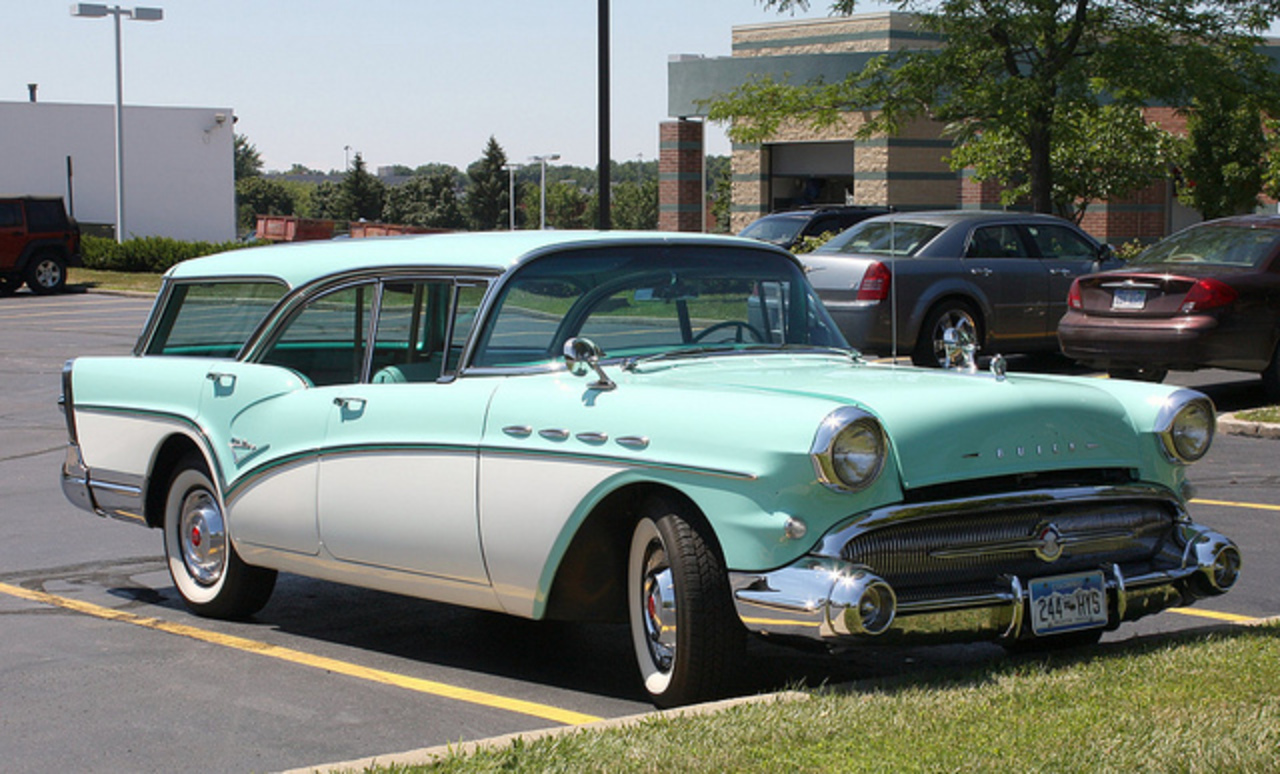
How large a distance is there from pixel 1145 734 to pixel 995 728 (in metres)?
0.40

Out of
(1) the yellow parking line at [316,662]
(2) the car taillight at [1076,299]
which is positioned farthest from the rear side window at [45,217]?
(1) the yellow parking line at [316,662]

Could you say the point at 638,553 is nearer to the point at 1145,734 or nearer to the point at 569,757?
the point at 569,757

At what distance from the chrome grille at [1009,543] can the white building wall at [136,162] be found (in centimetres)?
5721

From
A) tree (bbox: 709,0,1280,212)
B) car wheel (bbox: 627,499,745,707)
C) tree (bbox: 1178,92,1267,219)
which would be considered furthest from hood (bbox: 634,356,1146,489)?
tree (bbox: 1178,92,1267,219)

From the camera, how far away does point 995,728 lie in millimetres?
4402

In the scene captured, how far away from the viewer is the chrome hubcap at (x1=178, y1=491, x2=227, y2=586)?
696 centimetres

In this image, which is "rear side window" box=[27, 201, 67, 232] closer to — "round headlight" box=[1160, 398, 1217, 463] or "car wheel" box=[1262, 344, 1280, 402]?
"car wheel" box=[1262, 344, 1280, 402]

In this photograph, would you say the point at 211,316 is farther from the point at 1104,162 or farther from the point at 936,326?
the point at 1104,162

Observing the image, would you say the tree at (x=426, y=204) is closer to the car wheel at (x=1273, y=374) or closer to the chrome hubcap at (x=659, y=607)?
the car wheel at (x=1273, y=374)

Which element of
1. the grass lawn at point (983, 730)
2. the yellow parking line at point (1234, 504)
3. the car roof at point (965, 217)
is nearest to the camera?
the grass lawn at point (983, 730)

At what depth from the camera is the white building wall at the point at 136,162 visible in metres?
58.4

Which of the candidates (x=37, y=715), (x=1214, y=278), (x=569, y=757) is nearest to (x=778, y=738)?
(x=569, y=757)

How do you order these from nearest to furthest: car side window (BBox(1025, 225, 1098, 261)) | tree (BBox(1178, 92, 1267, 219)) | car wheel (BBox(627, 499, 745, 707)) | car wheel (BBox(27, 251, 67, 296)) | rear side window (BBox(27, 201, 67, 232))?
car wheel (BBox(627, 499, 745, 707))
car side window (BBox(1025, 225, 1098, 261))
tree (BBox(1178, 92, 1267, 219))
rear side window (BBox(27, 201, 67, 232))
car wheel (BBox(27, 251, 67, 296))

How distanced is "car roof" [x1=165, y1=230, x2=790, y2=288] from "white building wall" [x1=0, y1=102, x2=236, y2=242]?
178 feet
